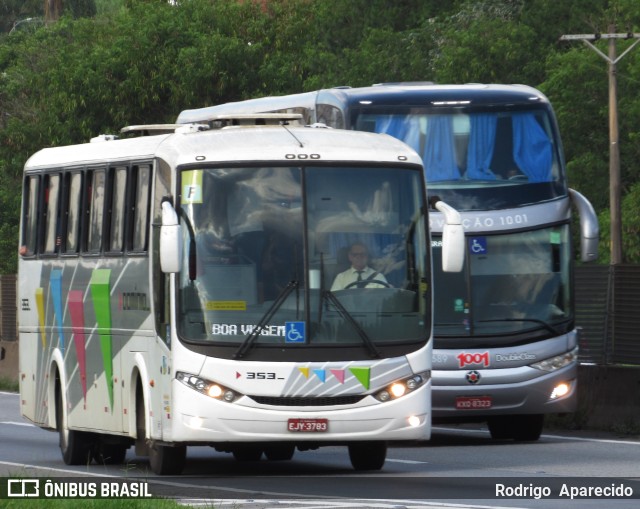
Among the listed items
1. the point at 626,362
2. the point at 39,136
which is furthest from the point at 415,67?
the point at 626,362

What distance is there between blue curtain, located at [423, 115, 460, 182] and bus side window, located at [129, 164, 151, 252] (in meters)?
4.86

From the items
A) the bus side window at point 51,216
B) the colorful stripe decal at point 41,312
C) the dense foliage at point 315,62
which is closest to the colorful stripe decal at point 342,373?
the bus side window at point 51,216

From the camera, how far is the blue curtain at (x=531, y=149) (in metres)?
21.9

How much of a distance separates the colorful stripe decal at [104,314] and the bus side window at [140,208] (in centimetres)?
76

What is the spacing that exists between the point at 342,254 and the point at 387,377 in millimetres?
1100

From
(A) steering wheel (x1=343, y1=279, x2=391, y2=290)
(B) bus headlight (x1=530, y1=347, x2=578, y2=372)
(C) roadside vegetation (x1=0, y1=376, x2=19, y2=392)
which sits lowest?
(C) roadside vegetation (x1=0, y1=376, x2=19, y2=392)

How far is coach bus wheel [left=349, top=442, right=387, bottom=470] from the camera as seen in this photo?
686 inches

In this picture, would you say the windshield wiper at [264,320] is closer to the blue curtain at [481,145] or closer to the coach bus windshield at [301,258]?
the coach bus windshield at [301,258]

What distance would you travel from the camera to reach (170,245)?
Result: 15914 mm

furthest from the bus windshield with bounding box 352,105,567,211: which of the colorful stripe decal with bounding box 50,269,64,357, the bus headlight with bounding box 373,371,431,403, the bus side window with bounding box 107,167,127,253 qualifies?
the bus headlight with bounding box 373,371,431,403

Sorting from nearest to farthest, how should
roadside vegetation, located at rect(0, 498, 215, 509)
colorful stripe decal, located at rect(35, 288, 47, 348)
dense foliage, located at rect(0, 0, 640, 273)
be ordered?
roadside vegetation, located at rect(0, 498, 215, 509) → colorful stripe decal, located at rect(35, 288, 47, 348) → dense foliage, located at rect(0, 0, 640, 273)

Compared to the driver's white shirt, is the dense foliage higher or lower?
higher

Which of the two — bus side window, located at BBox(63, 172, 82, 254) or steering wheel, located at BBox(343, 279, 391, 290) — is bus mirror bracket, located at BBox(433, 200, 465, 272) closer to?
steering wheel, located at BBox(343, 279, 391, 290)

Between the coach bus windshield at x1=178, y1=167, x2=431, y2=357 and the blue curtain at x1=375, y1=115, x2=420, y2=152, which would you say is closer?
the coach bus windshield at x1=178, y1=167, x2=431, y2=357
